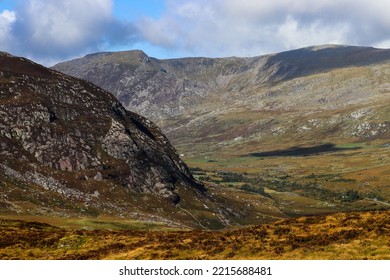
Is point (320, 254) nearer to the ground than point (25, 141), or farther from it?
nearer to the ground

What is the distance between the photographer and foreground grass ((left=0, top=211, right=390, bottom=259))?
41.6m

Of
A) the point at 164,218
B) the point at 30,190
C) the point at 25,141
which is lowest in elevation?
the point at 164,218

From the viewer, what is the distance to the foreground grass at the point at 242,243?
1636 inches

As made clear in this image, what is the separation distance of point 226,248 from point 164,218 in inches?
5257

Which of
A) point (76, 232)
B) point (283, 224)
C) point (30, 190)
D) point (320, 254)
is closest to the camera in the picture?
point (320, 254)

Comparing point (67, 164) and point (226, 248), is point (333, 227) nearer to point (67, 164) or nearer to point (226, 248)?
point (226, 248)

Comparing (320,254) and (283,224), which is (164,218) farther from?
(320,254)

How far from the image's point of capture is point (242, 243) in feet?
153

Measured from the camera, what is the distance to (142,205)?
625 ft

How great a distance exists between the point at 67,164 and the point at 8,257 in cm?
14963

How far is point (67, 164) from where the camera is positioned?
639 ft
